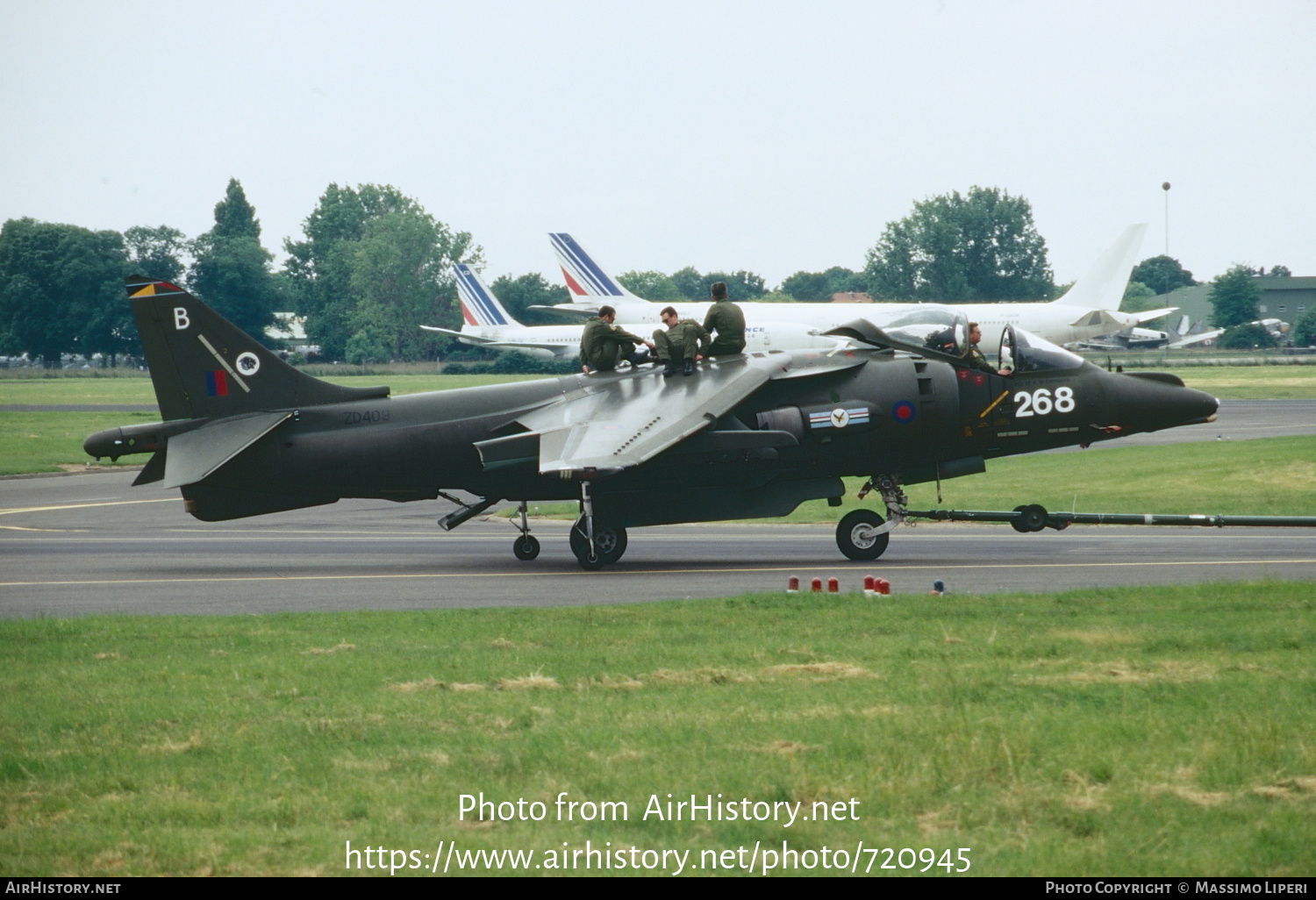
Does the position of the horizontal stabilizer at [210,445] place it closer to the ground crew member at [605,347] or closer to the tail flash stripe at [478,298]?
the ground crew member at [605,347]

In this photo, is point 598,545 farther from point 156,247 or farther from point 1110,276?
point 156,247

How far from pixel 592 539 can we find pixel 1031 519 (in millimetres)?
6223

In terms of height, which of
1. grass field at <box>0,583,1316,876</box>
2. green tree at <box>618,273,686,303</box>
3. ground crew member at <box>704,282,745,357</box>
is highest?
green tree at <box>618,273,686,303</box>

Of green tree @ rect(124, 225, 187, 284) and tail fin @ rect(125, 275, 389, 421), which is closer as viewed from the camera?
tail fin @ rect(125, 275, 389, 421)

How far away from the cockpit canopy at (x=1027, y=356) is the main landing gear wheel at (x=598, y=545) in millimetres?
6106

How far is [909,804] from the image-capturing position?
6.77m

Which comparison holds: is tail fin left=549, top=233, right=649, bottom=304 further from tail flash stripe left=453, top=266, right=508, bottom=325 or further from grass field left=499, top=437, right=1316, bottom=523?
grass field left=499, top=437, right=1316, bottom=523

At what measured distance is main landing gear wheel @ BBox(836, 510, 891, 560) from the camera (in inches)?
723

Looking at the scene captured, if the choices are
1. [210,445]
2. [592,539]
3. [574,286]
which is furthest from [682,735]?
[574,286]

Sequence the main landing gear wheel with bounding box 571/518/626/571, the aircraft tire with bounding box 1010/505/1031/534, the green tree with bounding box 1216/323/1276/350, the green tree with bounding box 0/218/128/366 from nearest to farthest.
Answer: the main landing gear wheel with bounding box 571/518/626/571 < the aircraft tire with bounding box 1010/505/1031/534 < the green tree with bounding box 0/218/128/366 < the green tree with bounding box 1216/323/1276/350

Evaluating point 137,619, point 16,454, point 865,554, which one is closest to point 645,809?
point 137,619

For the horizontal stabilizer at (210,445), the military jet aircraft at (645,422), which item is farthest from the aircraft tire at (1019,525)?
the horizontal stabilizer at (210,445)

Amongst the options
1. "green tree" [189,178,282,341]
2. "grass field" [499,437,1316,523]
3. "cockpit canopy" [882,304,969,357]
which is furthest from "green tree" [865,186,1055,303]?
"cockpit canopy" [882,304,969,357]

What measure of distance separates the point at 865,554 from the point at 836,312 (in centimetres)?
4405
